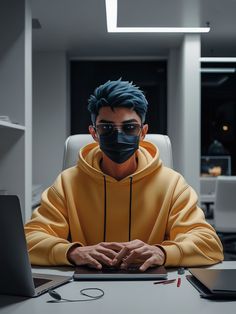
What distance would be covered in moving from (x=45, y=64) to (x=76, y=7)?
2.05 meters

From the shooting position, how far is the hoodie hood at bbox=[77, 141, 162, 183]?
1761mm

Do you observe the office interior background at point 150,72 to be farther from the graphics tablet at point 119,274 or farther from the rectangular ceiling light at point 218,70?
the graphics tablet at point 119,274

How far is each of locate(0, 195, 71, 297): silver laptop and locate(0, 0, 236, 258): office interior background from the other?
3920 millimetres

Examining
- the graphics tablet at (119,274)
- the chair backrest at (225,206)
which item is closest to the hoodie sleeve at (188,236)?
the graphics tablet at (119,274)

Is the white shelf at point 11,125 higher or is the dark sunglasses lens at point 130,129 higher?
the white shelf at point 11,125

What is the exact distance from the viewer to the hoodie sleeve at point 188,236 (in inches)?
57.4

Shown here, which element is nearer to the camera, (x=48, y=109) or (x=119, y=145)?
(x=119, y=145)

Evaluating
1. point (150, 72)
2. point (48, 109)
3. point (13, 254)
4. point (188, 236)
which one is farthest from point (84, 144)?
point (150, 72)

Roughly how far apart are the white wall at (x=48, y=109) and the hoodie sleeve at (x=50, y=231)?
5.44 metres

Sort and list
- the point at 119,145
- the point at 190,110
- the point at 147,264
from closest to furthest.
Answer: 1. the point at 147,264
2. the point at 119,145
3. the point at 190,110

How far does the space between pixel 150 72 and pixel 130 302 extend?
6800 mm

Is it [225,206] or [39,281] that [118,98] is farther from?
[225,206]

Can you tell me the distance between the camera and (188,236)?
5.02 ft

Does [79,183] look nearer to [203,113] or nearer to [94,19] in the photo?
[94,19]
